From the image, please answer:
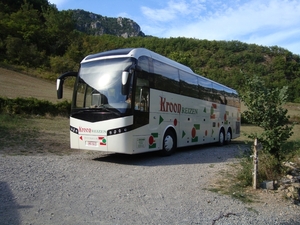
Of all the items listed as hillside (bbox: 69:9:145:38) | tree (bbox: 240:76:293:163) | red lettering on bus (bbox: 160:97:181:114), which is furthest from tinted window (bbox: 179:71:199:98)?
hillside (bbox: 69:9:145:38)

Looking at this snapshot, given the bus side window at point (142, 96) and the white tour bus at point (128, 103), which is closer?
the white tour bus at point (128, 103)

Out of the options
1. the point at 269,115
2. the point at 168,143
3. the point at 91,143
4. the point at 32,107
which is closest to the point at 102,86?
the point at 91,143

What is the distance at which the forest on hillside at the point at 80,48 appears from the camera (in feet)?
208

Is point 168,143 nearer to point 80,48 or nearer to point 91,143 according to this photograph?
point 91,143

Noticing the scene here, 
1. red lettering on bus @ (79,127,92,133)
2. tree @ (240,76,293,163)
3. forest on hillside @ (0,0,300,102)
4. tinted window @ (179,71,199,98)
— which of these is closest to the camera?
tree @ (240,76,293,163)

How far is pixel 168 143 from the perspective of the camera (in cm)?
1128

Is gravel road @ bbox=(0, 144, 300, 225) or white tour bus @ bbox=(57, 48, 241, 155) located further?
white tour bus @ bbox=(57, 48, 241, 155)

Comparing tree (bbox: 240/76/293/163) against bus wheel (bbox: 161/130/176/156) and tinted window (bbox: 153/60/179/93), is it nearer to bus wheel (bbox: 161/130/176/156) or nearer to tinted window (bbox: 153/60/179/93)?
tinted window (bbox: 153/60/179/93)

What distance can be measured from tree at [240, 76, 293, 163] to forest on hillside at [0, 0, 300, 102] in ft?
186

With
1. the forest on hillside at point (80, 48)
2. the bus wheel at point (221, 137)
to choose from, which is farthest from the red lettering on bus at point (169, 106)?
the forest on hillside at point (80, 48)

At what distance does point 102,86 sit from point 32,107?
18.0 m

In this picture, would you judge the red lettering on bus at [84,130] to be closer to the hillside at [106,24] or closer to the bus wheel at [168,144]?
the bus wheel at [168,144]

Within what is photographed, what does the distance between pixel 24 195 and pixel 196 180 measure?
155 inches

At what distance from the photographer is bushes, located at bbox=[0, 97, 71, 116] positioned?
24125 millimetres
